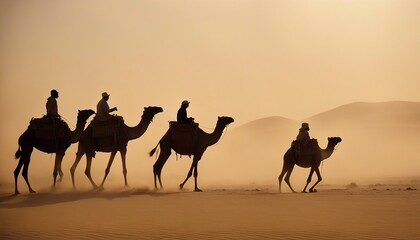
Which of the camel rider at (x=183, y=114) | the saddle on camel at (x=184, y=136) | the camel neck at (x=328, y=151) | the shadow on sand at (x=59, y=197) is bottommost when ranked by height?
the shadow on sand at (x=59, y=197)

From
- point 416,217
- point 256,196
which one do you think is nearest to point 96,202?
point 256,196

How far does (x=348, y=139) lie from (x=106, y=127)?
7040 centimetres

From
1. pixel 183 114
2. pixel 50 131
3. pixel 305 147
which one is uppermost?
pixel 183 114

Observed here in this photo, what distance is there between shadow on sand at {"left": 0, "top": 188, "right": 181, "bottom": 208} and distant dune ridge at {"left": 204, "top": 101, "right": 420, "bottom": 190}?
2617 cm

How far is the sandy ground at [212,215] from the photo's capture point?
42.9 ft

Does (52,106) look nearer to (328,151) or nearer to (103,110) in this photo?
(103,110)

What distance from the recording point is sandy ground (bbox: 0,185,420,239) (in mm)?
13078

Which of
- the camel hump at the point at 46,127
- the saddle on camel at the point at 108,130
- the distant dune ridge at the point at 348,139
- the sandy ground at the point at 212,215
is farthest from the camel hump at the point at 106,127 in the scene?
the distant dune ridge at the point at 348,139

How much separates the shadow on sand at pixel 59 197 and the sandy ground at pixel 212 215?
2cm

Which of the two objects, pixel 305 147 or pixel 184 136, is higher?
pixel 184 136

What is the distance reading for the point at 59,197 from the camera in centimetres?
1906

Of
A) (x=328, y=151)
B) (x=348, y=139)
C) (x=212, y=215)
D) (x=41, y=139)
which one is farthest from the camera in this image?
(x=348, y=139)

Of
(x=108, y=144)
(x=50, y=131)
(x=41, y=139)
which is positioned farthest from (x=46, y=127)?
(x=108, y=144)

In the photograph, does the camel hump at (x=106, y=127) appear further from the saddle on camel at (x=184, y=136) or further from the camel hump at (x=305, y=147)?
the camel hump at (x=305, y=147)
